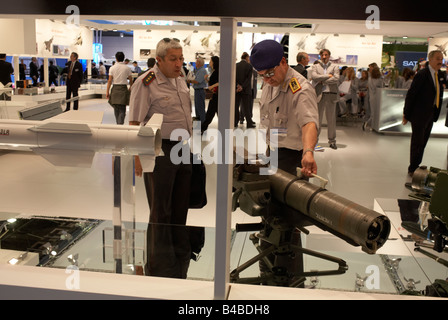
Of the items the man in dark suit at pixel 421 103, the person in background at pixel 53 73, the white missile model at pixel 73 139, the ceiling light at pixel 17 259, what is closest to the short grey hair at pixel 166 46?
the white missile model at pixel 73 139

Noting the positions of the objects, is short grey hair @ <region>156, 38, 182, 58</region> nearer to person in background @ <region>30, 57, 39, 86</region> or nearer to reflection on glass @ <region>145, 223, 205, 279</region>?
reflection on glass @ <region>145, 223, 205, 279</region>

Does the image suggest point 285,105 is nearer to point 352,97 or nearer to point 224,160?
point 224,160

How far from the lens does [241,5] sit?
1.02 metres

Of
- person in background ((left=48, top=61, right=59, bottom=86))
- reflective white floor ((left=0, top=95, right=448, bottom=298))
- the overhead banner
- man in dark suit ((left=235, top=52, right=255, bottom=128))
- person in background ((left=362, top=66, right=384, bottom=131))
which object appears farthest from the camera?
person in background ((left=48, top=61, right=59, bottom=86))

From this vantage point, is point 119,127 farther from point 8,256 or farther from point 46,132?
point 8,256

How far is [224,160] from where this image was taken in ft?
3.63

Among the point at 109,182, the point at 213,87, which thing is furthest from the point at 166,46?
the point at 213,87

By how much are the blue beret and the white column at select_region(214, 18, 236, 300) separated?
3.55ft

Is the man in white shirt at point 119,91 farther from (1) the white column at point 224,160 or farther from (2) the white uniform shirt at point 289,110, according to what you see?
(1) the white column at point 224,160

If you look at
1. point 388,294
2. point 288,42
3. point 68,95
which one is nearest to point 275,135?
point 388,294

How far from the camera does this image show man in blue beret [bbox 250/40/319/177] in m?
2.15

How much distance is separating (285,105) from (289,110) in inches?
1.4

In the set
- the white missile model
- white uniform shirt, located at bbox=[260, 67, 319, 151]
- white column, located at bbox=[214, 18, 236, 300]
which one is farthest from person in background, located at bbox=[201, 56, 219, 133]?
white column, located at bbox=[214, 18, 236, 300]
